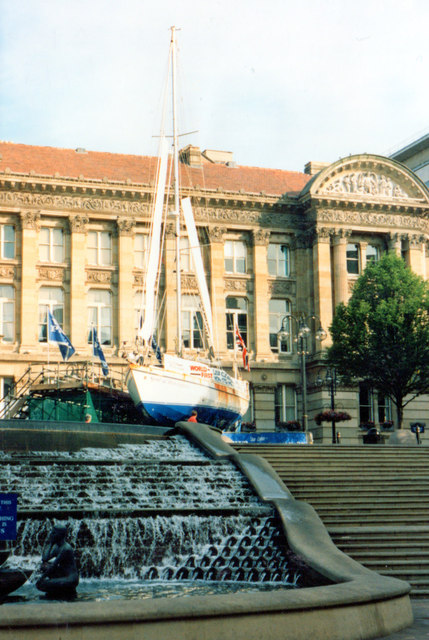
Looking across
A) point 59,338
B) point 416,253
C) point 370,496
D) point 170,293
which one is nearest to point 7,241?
point 170,293

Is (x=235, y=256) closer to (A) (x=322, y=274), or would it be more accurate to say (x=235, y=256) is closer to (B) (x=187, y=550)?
(A) (x=322, y=274)

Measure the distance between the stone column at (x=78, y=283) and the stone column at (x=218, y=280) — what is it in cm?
752

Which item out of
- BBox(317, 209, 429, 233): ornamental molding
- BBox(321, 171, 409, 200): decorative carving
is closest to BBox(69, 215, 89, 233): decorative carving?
BBox(317, 209, 429, 233): ornamental molding

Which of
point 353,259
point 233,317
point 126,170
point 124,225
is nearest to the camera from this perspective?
point 124,225

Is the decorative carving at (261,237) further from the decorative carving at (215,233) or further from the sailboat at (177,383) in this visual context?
the sailboat at (177,383)

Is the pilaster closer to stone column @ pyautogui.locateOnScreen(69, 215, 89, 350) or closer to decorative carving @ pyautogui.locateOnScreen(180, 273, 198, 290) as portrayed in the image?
decorative carving @ pyautogui.locateOnScreen(180, 273, 198, 290)

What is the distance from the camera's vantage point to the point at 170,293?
180 ft

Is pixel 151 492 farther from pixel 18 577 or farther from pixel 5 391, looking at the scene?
pixel 5 391

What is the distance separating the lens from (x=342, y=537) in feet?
70.5

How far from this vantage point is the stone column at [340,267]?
57.0 m

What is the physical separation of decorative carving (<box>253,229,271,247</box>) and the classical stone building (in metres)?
0.06

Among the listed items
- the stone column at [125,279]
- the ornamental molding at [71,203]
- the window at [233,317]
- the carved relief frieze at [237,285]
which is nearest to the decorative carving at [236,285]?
the carved relief frieze at [237,285]

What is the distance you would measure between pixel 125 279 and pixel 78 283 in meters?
2.71

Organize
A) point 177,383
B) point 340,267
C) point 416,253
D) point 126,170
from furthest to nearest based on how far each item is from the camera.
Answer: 1. point 416,253
2. point 126,170
3. point 340,267
4. point 177,383
